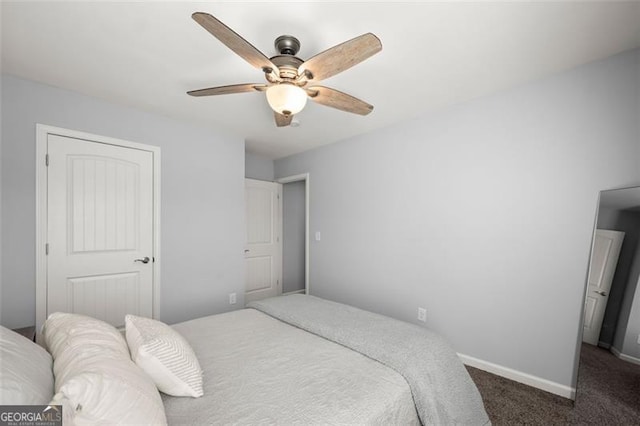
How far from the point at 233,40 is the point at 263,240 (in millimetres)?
3593

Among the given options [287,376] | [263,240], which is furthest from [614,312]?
[263,240]

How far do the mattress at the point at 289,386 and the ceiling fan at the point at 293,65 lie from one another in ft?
4.51

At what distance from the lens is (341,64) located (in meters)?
1.51

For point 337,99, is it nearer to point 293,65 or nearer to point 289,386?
point 293,65

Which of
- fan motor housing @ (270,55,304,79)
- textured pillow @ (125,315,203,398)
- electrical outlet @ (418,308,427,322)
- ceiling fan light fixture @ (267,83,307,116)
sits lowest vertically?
electrical outlet @ (418,308,427,322)

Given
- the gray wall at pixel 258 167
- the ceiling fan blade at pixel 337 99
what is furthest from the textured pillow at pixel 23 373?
the gray wall at pixel 258 167

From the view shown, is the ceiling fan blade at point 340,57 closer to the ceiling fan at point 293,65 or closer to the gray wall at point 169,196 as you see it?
the ceiling fan at point 293,65

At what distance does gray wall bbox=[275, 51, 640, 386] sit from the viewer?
204 centimetres

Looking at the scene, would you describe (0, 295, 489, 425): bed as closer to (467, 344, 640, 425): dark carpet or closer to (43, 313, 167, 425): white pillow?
(43, 313, 167, 425): white pillow

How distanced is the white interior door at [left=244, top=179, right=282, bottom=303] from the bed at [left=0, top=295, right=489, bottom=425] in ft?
8.13

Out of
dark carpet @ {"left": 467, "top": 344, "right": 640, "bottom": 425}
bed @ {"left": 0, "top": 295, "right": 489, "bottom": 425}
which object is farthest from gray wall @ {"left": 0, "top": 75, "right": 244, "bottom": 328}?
dark carpet @ {"left": 467, "top": 344, "right": 640, "bottom": 425}

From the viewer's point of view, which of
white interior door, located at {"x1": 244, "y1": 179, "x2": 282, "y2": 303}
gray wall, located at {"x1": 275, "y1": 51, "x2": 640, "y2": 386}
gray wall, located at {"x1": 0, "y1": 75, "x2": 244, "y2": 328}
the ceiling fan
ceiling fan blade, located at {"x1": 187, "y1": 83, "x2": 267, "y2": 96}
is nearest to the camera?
the ceiling fan

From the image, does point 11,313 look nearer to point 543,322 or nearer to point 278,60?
point 278,60

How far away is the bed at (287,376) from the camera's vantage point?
0.95 metres
